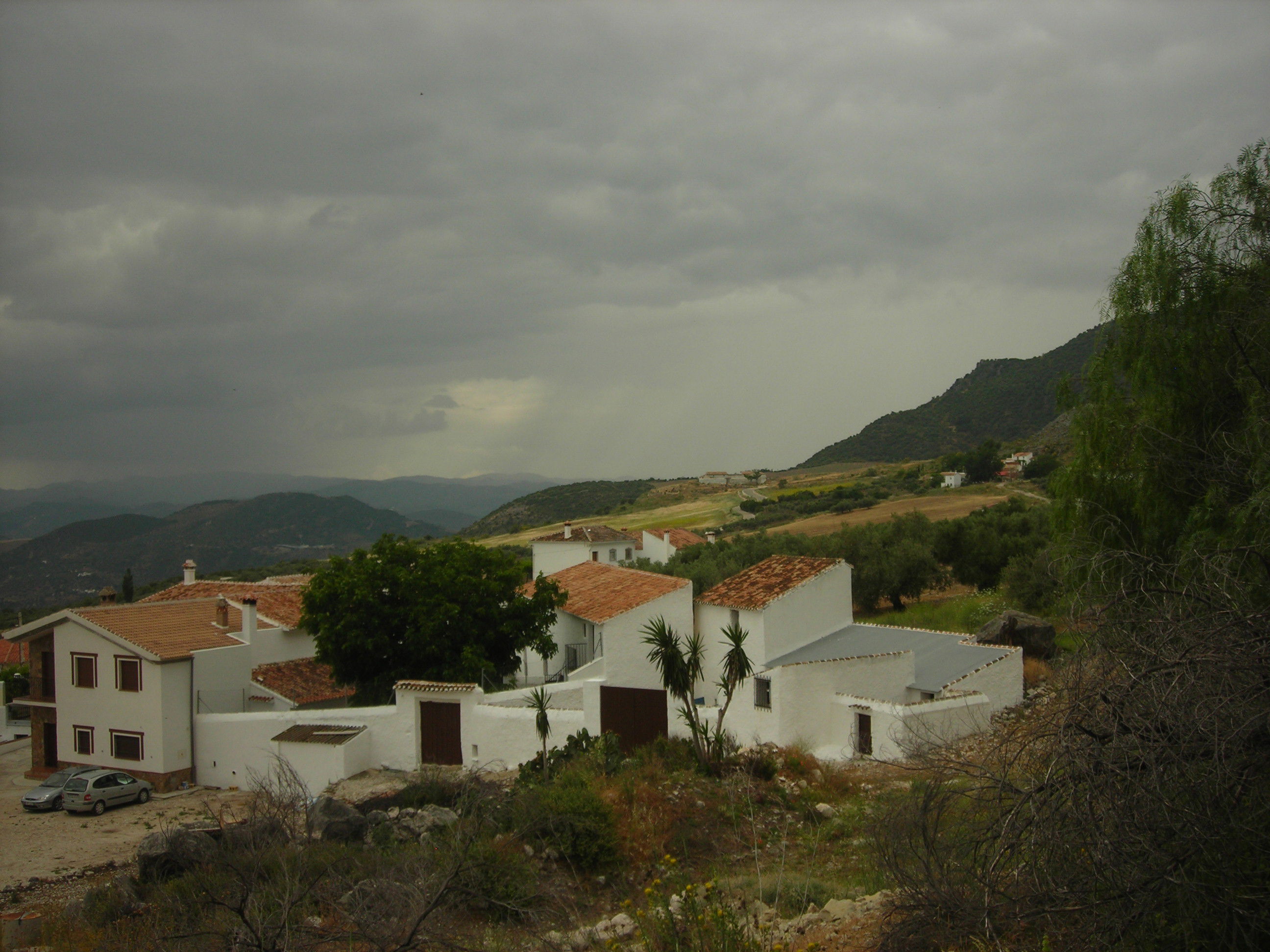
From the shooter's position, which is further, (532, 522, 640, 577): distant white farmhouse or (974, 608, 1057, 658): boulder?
(532, 522, 640, 577): distant white farmhouse

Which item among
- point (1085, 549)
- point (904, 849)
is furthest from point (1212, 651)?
point (1085, 549)

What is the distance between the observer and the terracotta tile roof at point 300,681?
90.1 feet

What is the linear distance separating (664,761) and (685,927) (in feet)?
32.3

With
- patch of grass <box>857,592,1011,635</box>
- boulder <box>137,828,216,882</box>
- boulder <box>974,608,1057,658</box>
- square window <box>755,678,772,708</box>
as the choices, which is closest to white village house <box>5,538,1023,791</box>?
square window <box>755,678,772,708</box>

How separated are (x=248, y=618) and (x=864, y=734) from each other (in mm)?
19266

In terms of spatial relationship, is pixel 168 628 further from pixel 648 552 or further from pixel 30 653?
pixel 648 552

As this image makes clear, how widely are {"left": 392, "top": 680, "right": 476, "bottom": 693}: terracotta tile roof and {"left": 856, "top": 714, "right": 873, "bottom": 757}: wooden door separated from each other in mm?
9008

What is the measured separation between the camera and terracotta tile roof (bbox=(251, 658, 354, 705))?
90.1 ft

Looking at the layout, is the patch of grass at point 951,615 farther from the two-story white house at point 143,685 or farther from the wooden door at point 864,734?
the two-story white house at point 143,685

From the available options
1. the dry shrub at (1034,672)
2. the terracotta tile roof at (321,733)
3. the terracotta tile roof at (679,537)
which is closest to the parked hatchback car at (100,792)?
the terracotta tile roof at (321,733)

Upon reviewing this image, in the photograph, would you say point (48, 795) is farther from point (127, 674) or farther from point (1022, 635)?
point (1022, 635)

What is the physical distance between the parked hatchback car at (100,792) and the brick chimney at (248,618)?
5.64 m

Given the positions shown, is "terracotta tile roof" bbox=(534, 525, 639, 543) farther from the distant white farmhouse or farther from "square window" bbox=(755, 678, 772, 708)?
"square window" bbox=(755, 678, 772, 708)

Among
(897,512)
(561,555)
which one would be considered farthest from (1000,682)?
(897,512)
